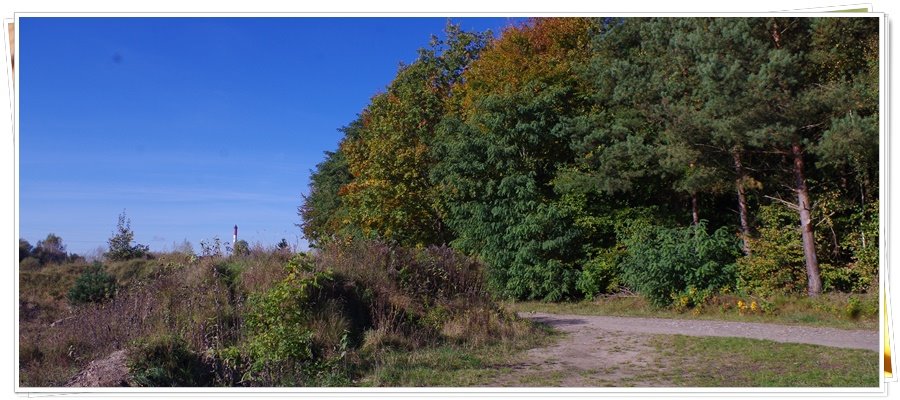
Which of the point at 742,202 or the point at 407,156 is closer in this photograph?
the point at 742,202

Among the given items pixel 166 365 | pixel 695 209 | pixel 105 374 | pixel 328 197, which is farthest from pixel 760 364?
pixel 328 197

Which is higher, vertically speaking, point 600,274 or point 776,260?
point 776,260

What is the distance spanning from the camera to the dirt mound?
7.81 metres

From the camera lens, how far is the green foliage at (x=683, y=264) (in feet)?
59.9

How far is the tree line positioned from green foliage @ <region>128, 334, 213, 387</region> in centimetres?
481

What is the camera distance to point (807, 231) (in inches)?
698

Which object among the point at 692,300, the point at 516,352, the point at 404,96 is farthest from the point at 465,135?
the point at 516,352

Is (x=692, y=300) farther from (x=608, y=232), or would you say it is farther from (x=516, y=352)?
(x=516, y=352)

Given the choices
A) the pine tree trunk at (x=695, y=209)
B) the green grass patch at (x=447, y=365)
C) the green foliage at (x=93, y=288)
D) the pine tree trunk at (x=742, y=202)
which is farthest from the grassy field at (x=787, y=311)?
the green foliage at (x=93, y=288)

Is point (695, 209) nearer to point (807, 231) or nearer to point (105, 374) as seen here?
point (807, 231)

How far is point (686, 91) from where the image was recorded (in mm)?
18281

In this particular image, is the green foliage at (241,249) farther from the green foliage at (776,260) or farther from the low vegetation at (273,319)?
the green foliage at (776,260)

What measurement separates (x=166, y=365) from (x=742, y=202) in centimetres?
1624
